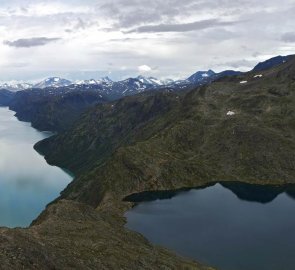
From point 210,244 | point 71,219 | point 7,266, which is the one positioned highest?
point 71,219

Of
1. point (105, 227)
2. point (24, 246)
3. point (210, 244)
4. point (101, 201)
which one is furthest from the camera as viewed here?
point (101, 201)

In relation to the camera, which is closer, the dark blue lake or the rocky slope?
the rocky slope

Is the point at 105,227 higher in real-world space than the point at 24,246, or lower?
higher

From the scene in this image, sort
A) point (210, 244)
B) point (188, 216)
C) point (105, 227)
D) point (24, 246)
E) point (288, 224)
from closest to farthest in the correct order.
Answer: point (24, 246) < point (105, 227) < point (210, 244) < point (288, 224) < point (188, 216)

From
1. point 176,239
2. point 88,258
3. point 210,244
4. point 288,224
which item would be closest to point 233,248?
point 210,244

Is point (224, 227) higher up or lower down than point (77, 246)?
higher up

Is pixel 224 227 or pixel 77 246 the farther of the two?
pixel 224 227

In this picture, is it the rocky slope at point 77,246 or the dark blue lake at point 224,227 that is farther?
the dark blue lake at point 224,227

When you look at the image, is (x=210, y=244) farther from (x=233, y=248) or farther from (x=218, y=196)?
(x=218, y=196)
